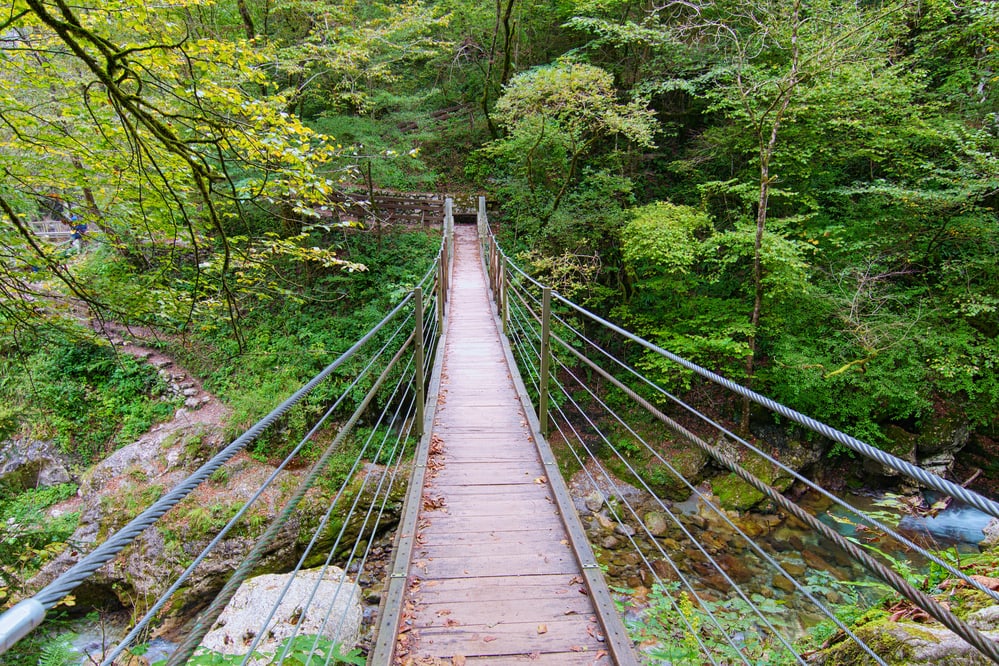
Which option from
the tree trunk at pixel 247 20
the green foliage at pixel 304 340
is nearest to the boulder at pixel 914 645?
the green foliage at pixel 304 340

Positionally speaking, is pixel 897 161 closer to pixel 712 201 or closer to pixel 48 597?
pixel 712 201

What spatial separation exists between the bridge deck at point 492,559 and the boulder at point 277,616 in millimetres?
1962

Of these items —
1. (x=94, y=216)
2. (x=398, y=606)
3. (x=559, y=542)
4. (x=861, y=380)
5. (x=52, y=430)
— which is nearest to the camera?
(x=398, y=606)

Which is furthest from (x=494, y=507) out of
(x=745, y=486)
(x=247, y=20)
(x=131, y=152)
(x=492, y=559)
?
(x=247, y=20)

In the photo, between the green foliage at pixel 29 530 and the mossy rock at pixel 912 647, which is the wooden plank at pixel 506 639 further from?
the green foliage at pixel 29 530

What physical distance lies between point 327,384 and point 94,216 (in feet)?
17.6

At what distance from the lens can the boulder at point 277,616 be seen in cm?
462

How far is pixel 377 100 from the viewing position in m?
11.7

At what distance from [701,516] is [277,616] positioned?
6995 millimetres

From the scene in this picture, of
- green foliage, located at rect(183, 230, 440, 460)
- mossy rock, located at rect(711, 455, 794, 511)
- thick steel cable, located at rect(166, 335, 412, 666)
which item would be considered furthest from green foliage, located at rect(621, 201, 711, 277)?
thick steel cable, located at rect(166, 335, 412, 666)

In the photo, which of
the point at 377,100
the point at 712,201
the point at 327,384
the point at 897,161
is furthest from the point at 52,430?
the point at 897,161

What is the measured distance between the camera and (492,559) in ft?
8.52

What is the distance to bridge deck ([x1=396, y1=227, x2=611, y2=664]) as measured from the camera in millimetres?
2092

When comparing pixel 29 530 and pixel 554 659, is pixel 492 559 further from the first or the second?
pixel 29 530
